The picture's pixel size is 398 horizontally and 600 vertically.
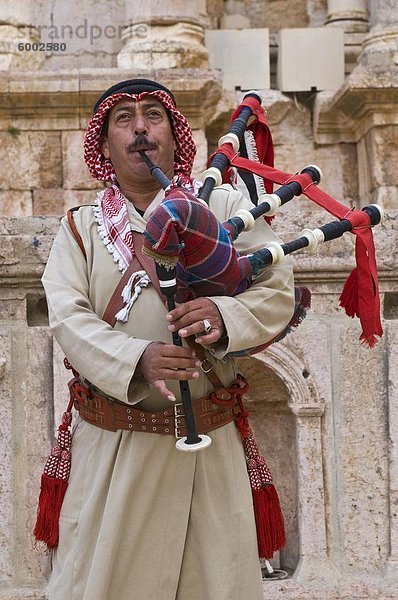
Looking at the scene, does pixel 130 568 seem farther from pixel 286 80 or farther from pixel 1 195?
pixel 286 80

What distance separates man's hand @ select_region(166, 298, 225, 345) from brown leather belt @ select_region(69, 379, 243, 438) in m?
0.32

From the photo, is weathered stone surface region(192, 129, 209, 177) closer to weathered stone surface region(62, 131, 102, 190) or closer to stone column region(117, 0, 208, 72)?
stone column region(117, 0, 208, 72)

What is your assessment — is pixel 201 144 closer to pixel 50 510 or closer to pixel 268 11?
pixel 268 11

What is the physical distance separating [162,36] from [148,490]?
17.7ft

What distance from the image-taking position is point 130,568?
3.46 meters

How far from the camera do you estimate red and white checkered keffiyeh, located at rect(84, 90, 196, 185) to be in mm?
3668

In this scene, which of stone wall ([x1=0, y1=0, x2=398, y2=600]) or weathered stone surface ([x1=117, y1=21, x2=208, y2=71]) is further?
weathered stone surface ([x1=117, y1=21, x2=208, y2=71])

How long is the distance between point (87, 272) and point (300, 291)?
66 centimetres

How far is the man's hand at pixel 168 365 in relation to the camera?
323cm

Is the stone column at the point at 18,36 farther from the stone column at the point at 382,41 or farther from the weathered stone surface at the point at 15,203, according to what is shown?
the stone column at the point at 382,41

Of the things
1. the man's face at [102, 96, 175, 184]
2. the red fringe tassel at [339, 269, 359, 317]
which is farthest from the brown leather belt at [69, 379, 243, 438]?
the man's face at [102, 96, 175, 184]

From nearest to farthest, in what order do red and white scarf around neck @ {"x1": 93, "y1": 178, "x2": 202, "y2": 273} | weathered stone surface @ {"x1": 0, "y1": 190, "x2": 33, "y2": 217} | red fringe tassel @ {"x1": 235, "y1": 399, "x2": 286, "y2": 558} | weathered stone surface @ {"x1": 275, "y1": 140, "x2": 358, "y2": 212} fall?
red and white scarf around neck @ {"x1": 93, "y1": 178, "x2": 202, "y2": 273}, red fringe tassel @ {"x1": 235, "y1": 399, "x2": 286, "y2": 558}, weathered stone surface @ {"x1": 0, "y1": 190, "x2": 33, "y2": 217}, weathered stone surface @ {"x1": 275, "y1": 140, "x2": 358, "y2": 212}

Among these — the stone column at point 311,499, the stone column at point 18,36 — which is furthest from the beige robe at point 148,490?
the stone column at point 18,36

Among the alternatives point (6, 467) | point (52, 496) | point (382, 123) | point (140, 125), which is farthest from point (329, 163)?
point (52, 496)
